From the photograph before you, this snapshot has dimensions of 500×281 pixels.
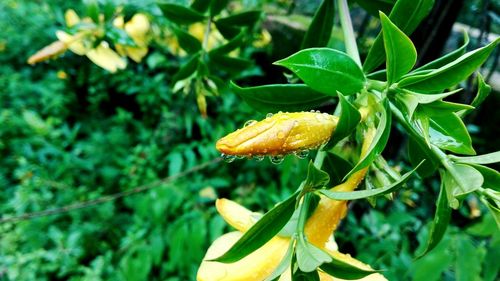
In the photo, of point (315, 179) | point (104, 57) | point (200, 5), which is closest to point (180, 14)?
point (200, 5)

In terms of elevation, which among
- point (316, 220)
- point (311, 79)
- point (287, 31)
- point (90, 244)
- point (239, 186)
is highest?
point (311, 79)

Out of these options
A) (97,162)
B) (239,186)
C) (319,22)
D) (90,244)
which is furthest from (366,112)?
→ (97,162)

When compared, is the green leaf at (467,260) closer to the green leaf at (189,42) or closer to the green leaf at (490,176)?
the green leaf at (490,176)

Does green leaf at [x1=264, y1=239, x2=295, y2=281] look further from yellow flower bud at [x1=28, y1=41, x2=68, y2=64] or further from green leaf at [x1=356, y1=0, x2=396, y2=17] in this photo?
yellow flower bud at [x1=28, y1=41, x2=68, y2=64]

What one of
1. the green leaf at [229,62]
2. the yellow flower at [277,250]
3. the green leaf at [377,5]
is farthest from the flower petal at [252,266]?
the green leaf at [229,62]

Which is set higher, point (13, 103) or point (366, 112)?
point (366, 112)

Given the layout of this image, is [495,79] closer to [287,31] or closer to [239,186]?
[287,31]
